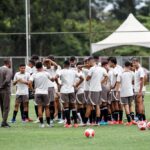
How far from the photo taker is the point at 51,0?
219 ft

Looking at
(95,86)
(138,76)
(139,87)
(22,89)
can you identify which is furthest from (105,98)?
(22,89)

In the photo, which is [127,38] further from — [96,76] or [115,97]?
[96,76]

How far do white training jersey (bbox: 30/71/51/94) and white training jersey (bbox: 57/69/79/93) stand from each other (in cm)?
45

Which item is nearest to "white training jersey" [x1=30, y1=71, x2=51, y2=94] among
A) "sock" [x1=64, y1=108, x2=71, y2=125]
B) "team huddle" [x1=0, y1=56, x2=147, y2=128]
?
"team huddle" [x1=0, y1=56, x2=147, y2=128]

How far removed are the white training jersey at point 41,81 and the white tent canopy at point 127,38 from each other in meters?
10.0

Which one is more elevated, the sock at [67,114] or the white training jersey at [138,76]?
the white training jersey at [138,76]

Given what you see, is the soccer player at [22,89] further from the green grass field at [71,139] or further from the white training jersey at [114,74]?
the white training jersey at [114,74]

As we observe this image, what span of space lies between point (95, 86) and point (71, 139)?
4.68 m

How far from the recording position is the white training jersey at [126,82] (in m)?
22.4

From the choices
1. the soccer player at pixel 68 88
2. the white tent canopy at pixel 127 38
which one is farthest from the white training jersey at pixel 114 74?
the white tent canopy at pixel 127 38

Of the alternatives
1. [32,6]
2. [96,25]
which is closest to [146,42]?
[32,6]

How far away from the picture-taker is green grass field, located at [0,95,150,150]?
631 inches

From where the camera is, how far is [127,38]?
3225 cm

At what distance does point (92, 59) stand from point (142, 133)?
380 centimetres
